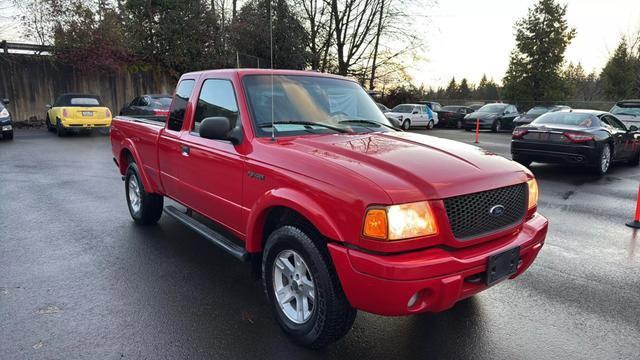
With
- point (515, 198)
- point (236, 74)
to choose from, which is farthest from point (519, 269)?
point (236, 74)

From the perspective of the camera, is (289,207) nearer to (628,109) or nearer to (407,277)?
(407,277)

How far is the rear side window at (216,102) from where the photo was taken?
3.93m

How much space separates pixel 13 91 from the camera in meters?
20.5

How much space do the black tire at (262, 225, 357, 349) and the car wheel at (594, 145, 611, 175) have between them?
949 centimetres

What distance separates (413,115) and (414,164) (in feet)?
74.9

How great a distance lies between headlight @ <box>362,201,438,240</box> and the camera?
2.58 m

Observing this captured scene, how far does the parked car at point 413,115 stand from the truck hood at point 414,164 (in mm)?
21435

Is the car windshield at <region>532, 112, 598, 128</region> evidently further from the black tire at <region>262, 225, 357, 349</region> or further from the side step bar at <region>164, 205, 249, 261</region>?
the black tire at <region>262, 225, 357, 349</region>

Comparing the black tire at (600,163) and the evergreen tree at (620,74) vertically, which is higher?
the evergreen tree at (620,74)

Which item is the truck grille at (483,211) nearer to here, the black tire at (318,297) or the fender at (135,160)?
the black tire at (318,297)

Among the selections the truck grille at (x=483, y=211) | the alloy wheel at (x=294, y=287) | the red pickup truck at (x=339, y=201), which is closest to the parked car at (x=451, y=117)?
the red pickup truck at (x=339, y=201)

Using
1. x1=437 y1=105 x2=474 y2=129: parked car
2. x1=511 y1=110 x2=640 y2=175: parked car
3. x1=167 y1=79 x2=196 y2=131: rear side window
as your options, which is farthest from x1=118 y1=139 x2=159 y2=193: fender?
x1=437 y1=105 x2=474 y2=129: parked car

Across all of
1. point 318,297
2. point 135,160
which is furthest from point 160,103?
point 318,297

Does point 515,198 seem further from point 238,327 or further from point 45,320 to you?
point 45,320
